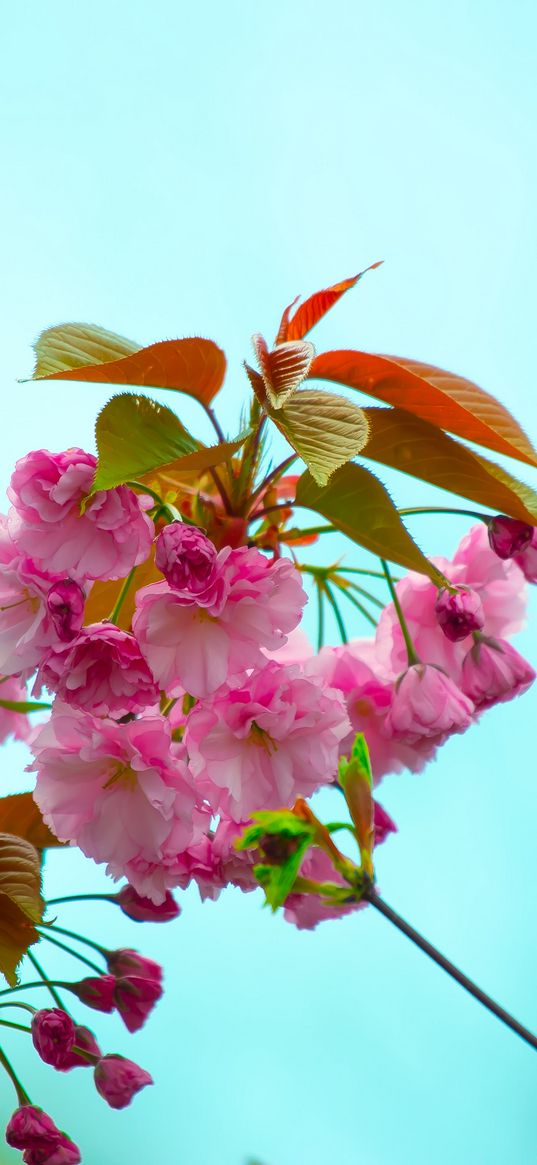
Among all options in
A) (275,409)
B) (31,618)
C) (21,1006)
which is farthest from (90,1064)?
(275,409)

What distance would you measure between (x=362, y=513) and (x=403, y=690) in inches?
5.2

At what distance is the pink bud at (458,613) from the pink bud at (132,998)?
12.2 inches

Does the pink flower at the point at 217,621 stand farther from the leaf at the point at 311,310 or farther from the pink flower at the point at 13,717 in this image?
the pink flower at the point at 13,717

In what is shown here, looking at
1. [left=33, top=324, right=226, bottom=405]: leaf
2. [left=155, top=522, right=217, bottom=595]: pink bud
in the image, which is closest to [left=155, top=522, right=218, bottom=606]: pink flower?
[left=155, top=522, right=217, bottom=595]: pink bud

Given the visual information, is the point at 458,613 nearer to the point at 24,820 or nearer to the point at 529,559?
the point at 529,559

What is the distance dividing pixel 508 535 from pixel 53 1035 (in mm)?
409

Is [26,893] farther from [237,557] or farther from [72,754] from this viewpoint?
[237,557]

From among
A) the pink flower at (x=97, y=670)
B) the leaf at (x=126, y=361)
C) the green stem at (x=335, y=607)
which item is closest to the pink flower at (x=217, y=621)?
the pink flower at (x=97, y=670)

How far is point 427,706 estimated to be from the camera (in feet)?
2.29

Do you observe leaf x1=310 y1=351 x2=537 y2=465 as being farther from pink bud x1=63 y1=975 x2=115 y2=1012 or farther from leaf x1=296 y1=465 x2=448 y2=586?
pink bud x1=63 y1=975 x2=115 y2=1012

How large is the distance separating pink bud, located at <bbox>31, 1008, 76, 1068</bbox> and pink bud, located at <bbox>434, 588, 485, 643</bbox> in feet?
1.09

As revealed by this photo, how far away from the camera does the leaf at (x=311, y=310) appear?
26.8 inches

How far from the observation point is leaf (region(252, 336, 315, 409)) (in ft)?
1.96

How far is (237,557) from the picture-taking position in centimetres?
58
